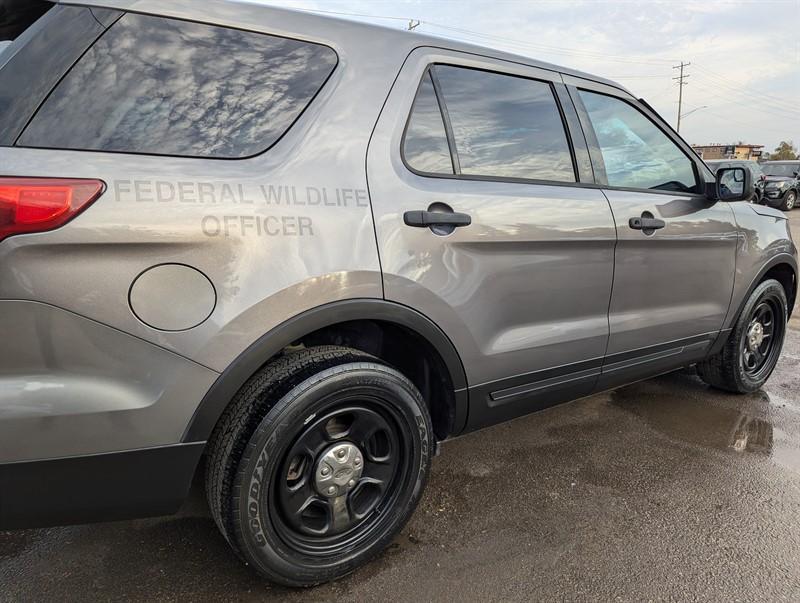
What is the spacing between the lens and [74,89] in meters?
1.46

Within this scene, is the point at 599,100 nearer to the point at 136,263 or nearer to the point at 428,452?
the point at 428,452

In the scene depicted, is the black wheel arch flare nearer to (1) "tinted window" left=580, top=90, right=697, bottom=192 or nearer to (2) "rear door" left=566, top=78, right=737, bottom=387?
(2) "rear door" left=566, top=78, right=737, bottom=387

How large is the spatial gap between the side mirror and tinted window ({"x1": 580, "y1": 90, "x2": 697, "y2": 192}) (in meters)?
0.15

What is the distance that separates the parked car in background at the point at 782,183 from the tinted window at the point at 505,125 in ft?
66.3

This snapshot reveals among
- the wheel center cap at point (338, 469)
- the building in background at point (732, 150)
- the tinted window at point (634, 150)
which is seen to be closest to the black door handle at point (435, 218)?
the wheel center cap at point (338, 469)

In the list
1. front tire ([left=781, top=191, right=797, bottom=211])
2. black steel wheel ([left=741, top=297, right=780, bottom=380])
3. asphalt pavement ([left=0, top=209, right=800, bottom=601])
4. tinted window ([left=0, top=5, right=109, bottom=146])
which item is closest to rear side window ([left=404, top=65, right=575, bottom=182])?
tinted window ([left=0, top=5, right=109, bottom=146])

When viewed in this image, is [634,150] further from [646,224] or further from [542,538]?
[542,538]

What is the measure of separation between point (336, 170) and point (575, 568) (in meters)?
1.65

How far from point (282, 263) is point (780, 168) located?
25.8 meters

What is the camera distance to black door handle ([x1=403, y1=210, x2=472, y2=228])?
1.90m

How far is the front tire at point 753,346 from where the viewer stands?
3496mm

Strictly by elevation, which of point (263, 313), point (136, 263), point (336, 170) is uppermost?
point (336, 170)

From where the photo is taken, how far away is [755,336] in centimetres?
369

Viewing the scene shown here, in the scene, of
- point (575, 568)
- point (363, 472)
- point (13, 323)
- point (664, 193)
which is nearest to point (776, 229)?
point (664, 193)
